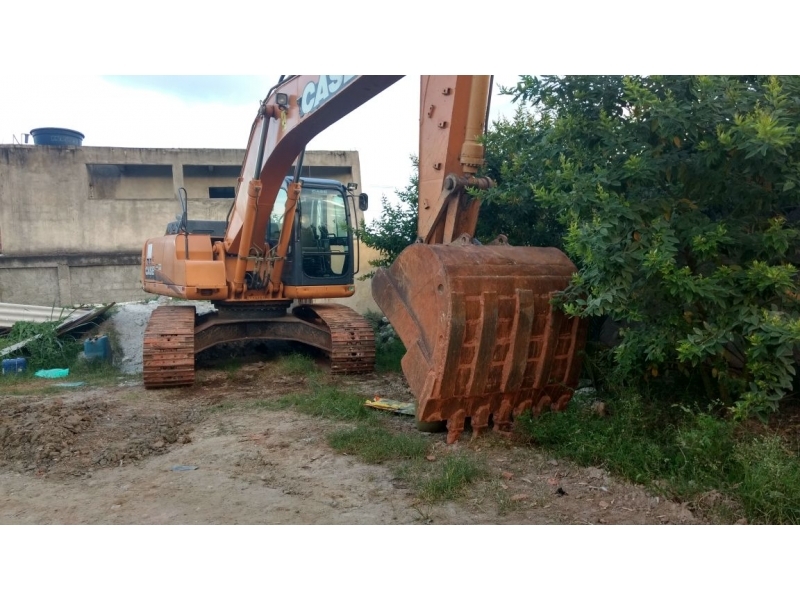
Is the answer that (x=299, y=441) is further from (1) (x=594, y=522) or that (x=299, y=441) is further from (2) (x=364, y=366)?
(2) (x=364, y=366)

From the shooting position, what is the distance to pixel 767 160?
11.2 feet

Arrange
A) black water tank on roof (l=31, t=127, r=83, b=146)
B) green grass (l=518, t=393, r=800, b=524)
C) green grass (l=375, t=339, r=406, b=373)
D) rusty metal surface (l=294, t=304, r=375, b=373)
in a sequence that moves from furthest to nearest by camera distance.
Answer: black water tank on roof (l=31, t=127, r=83, b=146) < green grass (l=375, t=339, r=406, b=373) < rusty metal surface (l=294, t=304, r=375, b=373) < green grass (l=518, t=393, r=800, b=524)

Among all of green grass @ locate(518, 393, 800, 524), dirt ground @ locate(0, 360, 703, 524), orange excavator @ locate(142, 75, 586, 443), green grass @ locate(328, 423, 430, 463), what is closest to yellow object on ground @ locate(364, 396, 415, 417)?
dirt ground @ locate(0, 360, 703, 524)

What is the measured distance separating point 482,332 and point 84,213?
15.9 m

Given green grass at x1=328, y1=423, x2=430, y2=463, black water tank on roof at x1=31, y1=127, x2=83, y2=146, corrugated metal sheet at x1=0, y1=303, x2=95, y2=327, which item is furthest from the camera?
black water tank on roof at x1=31, y1=127, x2=83, y2=146

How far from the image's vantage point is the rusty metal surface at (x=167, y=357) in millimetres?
7180

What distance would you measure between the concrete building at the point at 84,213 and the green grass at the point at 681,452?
506 inches

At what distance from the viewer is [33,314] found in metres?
11.1

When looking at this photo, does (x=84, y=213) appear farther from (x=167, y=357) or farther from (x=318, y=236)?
(x=167, y=357)

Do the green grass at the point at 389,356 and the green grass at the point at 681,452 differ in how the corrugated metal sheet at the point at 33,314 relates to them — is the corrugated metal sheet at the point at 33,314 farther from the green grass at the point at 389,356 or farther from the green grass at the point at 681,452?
the green grass at the point at 681,452

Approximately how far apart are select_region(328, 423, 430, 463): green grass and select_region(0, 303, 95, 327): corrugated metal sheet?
7.46 meters

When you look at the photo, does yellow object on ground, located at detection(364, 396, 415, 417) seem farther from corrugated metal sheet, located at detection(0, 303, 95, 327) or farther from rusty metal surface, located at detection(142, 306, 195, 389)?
corrugated metal sheet, located at detection(0, 303, 95, 327)

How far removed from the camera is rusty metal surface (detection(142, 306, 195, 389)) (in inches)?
283

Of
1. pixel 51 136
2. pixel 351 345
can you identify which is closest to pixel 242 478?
pixel 351 345
